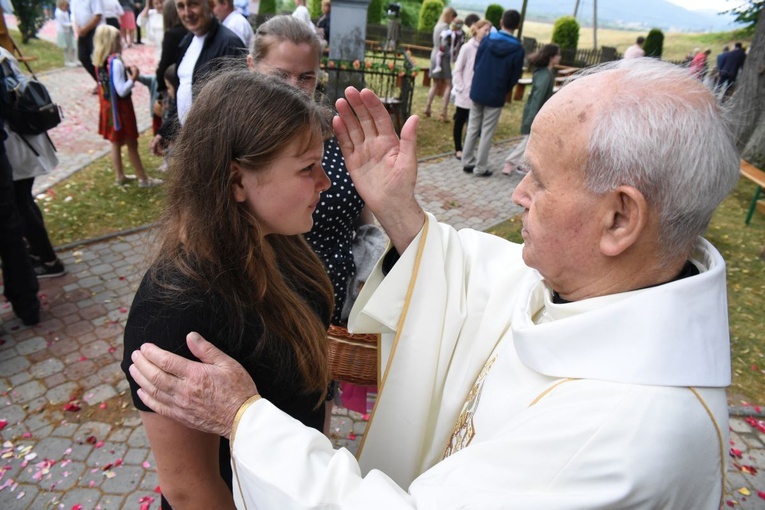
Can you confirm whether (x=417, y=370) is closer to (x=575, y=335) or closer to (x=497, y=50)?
(x=575, y=335)

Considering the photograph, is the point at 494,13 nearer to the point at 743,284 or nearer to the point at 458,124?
the point at 458,124

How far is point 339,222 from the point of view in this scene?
105 inches

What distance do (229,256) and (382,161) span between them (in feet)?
2.23

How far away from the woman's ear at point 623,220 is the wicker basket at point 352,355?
1.15 metres

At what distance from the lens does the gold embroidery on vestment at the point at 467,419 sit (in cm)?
145

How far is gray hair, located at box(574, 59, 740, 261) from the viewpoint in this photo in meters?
1.10

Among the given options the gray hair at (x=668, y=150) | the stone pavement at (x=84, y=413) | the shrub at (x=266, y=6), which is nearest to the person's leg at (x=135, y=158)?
the stone pavement at (x=84, y=413)

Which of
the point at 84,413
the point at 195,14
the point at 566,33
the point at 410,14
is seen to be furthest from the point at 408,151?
the point at 410,14

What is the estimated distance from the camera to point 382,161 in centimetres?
185

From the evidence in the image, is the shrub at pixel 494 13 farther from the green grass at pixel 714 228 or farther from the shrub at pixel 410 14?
the green grass at pixel 714 228

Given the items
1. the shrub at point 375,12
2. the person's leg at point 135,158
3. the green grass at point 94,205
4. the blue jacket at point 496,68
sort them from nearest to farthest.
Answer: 1. the green grass at point 94,205
2. the person's leg at point 135,158
3. the blue jacket at point 496,68
4. the shrub at point 375,12

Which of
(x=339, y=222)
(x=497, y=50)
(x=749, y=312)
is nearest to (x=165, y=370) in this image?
(x=339, y=222)

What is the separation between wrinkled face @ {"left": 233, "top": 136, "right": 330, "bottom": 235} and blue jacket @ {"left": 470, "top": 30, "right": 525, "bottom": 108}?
658cm

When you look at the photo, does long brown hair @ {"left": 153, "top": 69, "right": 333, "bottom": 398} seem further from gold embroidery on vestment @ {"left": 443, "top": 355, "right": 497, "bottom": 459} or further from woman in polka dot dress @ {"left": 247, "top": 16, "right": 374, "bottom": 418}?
woman in polka dot dress @ {"left": 247, "top": 16, "right": 374, "bottom": 418}
